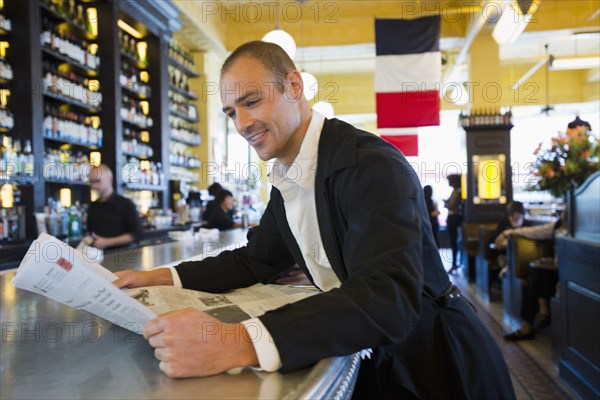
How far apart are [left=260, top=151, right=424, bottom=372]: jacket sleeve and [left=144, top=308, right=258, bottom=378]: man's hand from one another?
0.17ft

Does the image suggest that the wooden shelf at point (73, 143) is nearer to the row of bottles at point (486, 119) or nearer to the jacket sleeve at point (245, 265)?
the jacket sleeve at point (245, 265)

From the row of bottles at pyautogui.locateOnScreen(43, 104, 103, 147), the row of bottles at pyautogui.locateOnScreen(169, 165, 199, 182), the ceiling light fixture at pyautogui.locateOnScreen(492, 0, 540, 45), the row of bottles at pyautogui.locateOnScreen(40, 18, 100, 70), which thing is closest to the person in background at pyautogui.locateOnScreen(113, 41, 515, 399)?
the row of bottles at pyautogui.locateOnScreen(43, 104, 103, 147)

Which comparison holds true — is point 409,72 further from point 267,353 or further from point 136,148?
point 267,353

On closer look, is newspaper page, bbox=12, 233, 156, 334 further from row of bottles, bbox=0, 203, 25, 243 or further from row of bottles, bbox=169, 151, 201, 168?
row of bottles, bbox=169, 151, 201, 168

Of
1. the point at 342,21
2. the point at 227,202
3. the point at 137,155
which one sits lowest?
the point at 227,202

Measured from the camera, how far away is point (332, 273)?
119 centimetres

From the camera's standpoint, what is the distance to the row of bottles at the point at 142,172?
6391 mm

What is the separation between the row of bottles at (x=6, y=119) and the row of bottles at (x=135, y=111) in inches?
79.0

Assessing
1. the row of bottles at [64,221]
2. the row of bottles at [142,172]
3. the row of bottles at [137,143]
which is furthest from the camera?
the row of bottles at [137,143]

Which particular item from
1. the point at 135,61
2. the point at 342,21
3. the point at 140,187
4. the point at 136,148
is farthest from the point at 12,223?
the point at 342,21

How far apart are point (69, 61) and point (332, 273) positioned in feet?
15.9

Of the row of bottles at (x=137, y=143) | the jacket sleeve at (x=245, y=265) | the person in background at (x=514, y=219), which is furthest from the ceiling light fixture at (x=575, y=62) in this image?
the jacket sleeve at (x=245, y=265)

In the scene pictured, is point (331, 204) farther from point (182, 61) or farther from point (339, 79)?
point (339, 79)

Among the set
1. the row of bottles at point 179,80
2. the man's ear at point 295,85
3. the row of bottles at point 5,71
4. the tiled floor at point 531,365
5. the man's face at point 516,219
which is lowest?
the tiled floor at point 531,365
